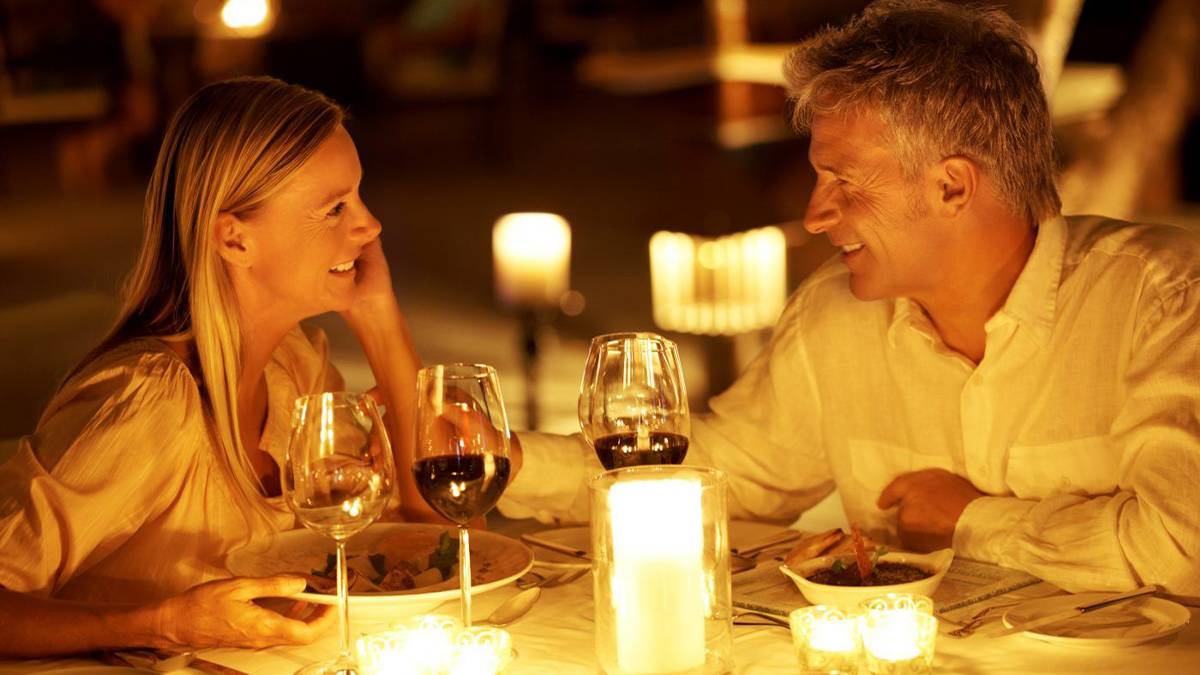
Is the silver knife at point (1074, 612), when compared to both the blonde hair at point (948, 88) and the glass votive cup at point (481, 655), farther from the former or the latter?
the blonde hair at point (948, 88)

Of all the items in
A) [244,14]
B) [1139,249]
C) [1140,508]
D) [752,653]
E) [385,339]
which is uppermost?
[244,14]

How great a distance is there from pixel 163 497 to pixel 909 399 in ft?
3.52

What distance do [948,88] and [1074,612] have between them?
79 cm

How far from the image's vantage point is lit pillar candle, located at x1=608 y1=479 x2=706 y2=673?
1.42 m

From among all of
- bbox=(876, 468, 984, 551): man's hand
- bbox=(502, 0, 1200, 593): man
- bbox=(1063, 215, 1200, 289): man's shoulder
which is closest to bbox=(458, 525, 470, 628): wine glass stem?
bbox=(502, 0, 1200, 593): man

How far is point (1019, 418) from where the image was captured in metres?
2.13

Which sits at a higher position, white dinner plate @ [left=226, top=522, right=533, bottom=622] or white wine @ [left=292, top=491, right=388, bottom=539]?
white wine @ [left=292, top=491, right=388, bottom=539]

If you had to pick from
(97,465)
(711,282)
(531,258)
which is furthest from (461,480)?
(711,282)

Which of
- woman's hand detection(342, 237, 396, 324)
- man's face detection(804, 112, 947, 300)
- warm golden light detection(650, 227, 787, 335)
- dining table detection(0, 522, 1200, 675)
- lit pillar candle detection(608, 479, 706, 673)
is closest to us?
lit pillar candle detection(608, 479, 706, 673)

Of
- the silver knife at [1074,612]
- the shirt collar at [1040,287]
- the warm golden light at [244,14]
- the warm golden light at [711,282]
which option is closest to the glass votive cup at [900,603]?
the silver knife at [1074,612]

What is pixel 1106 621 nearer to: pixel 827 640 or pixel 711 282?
pixel 827 640

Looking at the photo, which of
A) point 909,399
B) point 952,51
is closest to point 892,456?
point 909,399

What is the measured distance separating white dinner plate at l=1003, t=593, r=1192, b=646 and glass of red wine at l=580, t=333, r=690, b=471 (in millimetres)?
432

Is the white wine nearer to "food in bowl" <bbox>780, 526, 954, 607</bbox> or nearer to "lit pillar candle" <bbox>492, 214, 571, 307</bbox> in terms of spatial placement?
"food in bowl" <bbox>780, 526, 954, 607</bbox>
